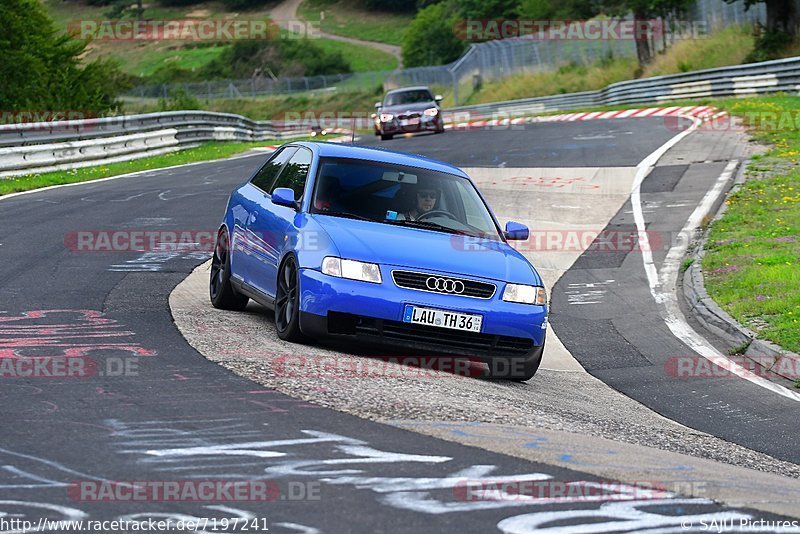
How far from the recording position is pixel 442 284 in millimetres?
9211

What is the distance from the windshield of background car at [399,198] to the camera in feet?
33.4

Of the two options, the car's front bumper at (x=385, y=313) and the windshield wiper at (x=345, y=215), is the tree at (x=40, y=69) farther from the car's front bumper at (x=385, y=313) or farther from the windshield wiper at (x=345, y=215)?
the car's front bumper at (x=385, y=313)

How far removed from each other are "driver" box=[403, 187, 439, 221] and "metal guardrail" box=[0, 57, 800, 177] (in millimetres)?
15322

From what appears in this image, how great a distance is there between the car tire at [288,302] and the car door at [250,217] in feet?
2.46

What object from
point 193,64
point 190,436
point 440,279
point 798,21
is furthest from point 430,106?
point 193,64

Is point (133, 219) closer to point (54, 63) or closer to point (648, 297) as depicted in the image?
point (648, 297)

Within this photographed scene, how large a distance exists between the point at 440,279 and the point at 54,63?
1592 inches

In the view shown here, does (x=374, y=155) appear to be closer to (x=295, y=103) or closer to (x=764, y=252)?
(x=764, y=252)

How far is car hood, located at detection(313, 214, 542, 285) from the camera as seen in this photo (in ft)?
30.4

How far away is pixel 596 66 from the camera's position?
209 ft

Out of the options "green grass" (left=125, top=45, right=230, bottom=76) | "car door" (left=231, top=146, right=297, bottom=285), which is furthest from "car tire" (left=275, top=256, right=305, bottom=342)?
"green grass" (left=125, top=45, right=230, bottom=76)

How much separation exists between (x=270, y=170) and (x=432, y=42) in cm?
10489

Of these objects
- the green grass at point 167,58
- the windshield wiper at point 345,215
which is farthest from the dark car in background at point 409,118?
the green grass at point 167,58

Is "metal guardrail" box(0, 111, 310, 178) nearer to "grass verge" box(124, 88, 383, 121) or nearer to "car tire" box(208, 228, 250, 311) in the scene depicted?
"car tire" box(208, 228, 250, 311)
